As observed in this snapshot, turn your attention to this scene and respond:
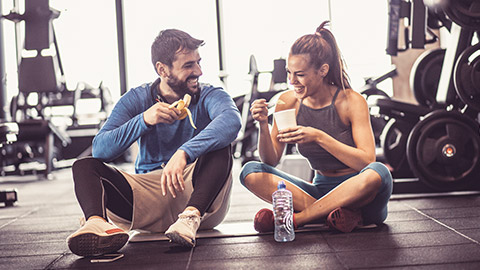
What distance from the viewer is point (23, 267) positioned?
1916 millimetres

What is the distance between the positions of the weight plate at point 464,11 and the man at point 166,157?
60.9 inches

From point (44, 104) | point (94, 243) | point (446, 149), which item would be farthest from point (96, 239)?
point (44, 104)

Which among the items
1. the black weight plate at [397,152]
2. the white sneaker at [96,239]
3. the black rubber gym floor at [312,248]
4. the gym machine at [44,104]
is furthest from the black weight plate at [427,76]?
the gym machine at [44,104]

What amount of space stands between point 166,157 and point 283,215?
1.83 ft

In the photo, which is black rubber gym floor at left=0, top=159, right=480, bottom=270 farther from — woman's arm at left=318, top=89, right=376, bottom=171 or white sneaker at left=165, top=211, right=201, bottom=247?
woman's arm at left=318, top=89, right=376, bottom=171

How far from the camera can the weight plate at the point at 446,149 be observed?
3.14m

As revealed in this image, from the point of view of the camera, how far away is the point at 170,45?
2221 mm

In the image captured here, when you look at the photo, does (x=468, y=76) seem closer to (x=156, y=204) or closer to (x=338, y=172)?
(x=338, y=172)

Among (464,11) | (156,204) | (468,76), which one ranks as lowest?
(156,204)

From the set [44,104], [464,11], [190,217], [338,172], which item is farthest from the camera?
[44,104]

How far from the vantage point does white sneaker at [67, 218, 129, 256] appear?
6.03 ft

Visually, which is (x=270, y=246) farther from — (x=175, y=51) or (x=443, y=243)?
(x=175, y=51)

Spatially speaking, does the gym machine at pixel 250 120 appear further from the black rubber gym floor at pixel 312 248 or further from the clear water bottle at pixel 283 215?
the clear water bottle at pixel 283 215

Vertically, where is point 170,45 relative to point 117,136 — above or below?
above
